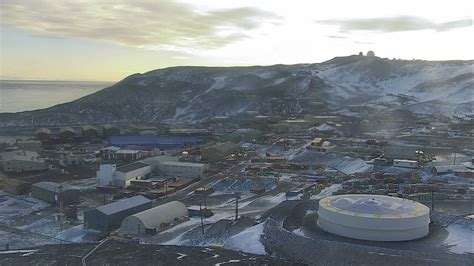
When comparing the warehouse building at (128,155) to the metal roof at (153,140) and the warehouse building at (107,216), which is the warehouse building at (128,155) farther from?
the warehouse building at (107,216)

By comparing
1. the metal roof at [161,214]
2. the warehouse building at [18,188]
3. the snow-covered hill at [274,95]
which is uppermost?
the snow-covered hill at [274,95]

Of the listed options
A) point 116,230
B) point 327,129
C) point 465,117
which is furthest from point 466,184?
point 465,117

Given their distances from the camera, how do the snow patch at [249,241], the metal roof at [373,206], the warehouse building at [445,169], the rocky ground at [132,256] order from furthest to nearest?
the warehouse building at [445,169] < the snow patch at [249,241] < the metal roof at [373,206] < the rocky ground at [132,256]

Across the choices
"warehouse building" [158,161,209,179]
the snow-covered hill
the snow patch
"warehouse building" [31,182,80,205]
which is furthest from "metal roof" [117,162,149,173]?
the snow-covered hill

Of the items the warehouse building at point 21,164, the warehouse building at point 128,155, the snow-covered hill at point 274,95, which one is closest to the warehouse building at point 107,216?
the warehouse building at point 21,164

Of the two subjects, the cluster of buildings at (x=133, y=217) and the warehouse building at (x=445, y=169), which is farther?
the warehouse building at (x=445, y=169)

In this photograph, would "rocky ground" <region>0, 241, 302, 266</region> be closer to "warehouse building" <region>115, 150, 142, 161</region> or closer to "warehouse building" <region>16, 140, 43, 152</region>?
"warehouse building" <region>115, 150, 142, 161</region>

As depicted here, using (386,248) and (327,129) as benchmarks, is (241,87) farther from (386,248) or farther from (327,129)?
(386,248)
